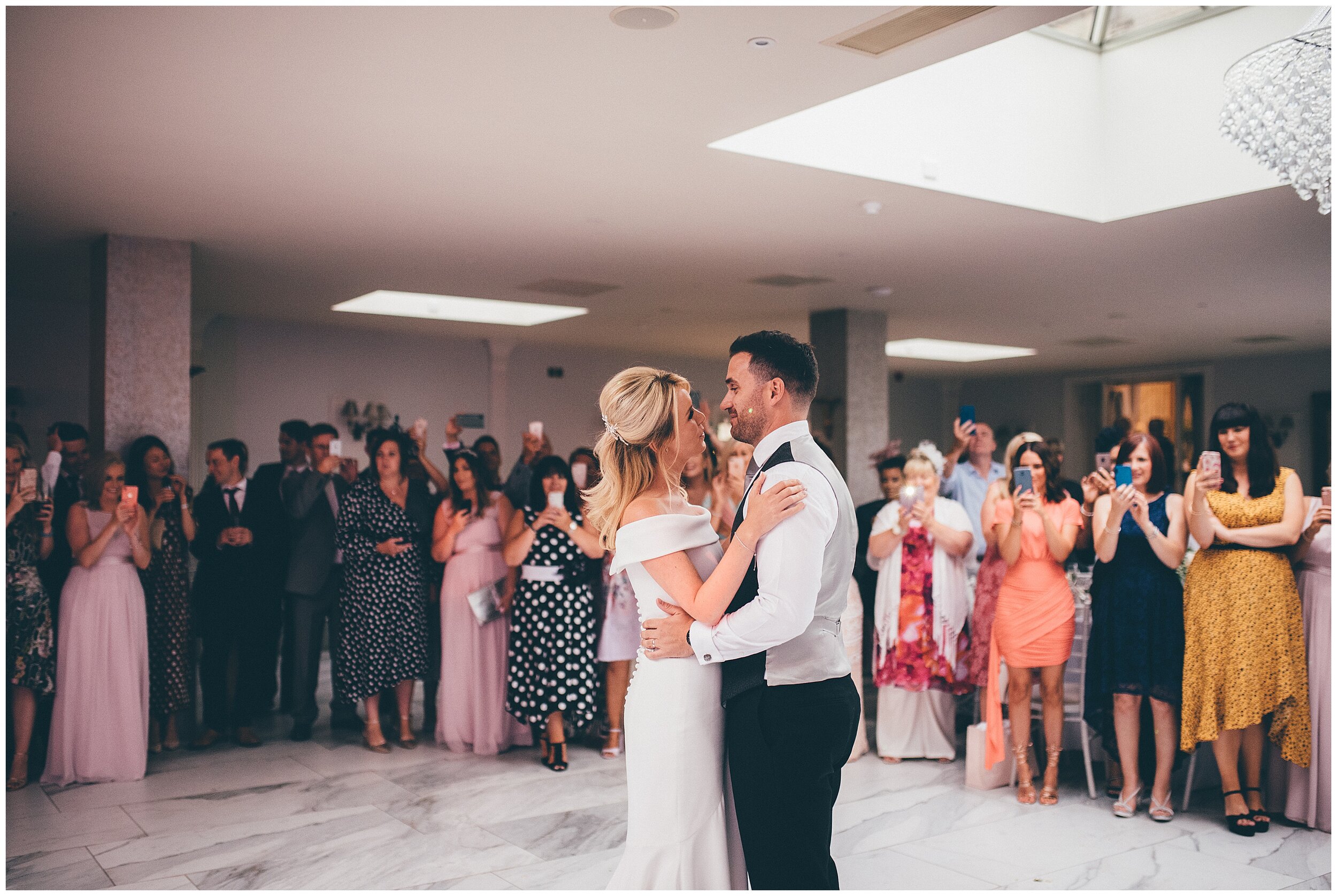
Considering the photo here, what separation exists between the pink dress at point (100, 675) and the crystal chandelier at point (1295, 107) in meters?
5.30

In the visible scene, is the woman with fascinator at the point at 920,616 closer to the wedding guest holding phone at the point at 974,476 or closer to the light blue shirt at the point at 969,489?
the wedding guest holding phone at the point at 974,476

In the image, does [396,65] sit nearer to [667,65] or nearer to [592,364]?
[667,65]

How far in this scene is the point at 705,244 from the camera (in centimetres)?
703

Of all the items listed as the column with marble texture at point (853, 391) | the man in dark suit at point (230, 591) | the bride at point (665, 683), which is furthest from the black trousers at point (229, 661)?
the column with marble texture at point (853, 391)

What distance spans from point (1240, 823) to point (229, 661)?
16.8 ft

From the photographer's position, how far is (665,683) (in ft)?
7.45

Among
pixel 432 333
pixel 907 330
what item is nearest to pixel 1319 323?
pixel 907 330

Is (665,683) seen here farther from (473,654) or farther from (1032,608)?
(473,654)

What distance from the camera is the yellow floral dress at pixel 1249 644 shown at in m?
4.12

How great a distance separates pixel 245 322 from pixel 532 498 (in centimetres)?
699

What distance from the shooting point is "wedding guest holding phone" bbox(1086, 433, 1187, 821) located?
4.34 meters

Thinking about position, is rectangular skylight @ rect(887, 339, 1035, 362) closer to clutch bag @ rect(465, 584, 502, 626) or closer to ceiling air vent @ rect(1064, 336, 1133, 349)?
ceiling air vent @ rect(1064, 336, 1133, 349)

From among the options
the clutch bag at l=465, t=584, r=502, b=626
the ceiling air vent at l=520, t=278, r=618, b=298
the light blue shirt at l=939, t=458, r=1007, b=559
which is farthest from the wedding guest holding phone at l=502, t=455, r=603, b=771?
the ceiling air vent at l=520, t=278, r=618, b=298

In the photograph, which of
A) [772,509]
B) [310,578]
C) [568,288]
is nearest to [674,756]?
[772,509]
